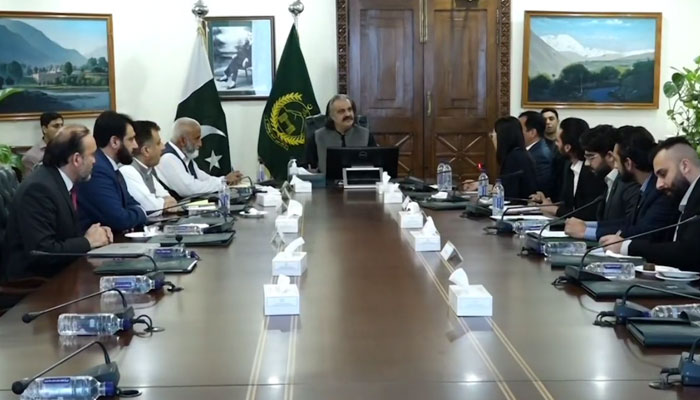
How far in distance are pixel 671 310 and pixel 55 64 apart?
6.44m

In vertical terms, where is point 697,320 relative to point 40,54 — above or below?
below

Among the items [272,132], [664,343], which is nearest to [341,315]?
[664,343]

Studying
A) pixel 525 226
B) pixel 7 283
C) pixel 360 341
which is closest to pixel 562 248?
pixel 525 226

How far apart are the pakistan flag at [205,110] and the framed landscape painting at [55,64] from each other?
74 cm

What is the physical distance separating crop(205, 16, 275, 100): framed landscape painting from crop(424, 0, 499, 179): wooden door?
4.87ft

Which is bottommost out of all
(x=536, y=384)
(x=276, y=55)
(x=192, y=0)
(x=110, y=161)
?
(x=536, y=384)

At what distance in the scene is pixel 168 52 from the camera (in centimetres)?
772

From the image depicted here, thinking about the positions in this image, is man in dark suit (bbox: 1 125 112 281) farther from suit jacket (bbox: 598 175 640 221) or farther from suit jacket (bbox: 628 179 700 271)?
suit jacket (bbox: 598 175 640 221)

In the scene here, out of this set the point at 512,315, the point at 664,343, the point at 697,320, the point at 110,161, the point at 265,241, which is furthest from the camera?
the point at 110,161

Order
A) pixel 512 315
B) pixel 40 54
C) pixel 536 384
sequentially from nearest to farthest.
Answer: pixel 536 384
pixel 512 315
pixel 40 54

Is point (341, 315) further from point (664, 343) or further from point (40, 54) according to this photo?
point (40, 54)

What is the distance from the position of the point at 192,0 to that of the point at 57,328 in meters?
6.02

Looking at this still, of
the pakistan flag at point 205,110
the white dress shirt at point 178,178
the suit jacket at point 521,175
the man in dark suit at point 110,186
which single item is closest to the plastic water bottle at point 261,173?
the pakistan flag at point 205,110

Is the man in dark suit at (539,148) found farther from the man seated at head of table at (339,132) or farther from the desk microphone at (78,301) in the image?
the desk microphone at (78,301)
